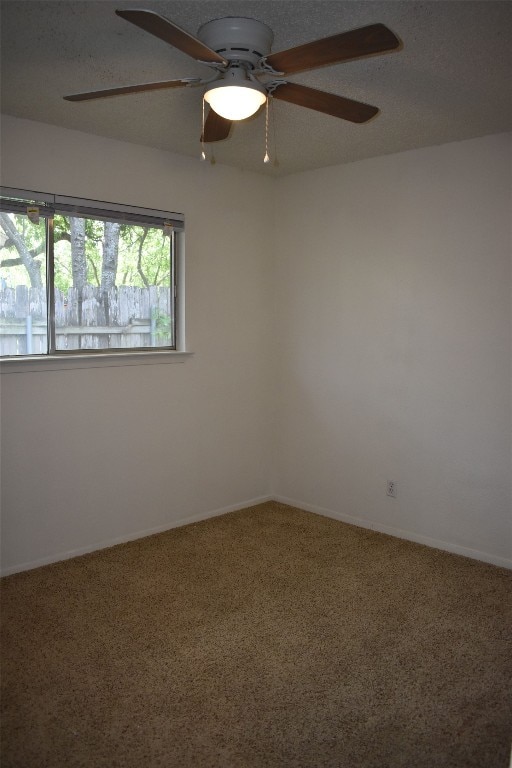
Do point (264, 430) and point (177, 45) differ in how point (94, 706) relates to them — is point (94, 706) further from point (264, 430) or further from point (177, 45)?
point (264, 430)

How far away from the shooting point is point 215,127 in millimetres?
2762

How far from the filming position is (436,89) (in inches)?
113

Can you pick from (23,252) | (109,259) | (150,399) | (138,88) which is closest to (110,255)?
(109,259)

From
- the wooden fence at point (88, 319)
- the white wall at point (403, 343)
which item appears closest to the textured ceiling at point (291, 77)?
the white wall at point (403, 343)

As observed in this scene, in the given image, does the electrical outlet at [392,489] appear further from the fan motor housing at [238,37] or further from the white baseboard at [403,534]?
the fan motor housing at [238,37]

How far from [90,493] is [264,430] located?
4.84 ft

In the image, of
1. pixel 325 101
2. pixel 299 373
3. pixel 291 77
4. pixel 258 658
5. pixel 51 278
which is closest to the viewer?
pixel 325 101

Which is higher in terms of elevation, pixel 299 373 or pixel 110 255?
pixel 110 255

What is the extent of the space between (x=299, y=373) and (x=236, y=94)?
264 cm

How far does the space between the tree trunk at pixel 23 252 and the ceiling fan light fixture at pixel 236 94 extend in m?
1.61

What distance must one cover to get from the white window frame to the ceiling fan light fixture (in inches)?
60.5

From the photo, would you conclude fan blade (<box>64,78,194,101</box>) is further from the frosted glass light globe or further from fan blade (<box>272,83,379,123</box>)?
fan blade (<box>272,83,379,123</box>)

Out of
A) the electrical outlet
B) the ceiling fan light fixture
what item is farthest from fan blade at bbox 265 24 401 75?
the electrical outlet

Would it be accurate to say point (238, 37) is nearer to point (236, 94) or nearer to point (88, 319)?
point (236, 94)
